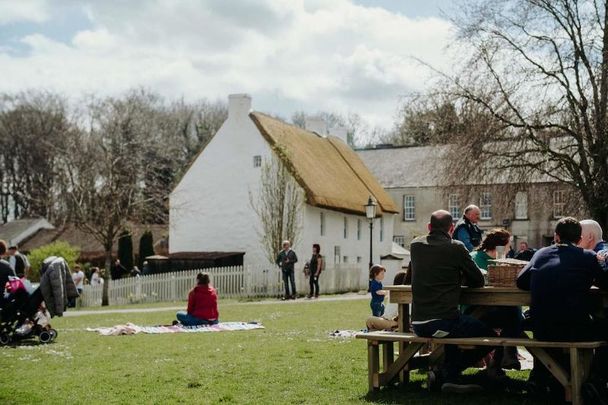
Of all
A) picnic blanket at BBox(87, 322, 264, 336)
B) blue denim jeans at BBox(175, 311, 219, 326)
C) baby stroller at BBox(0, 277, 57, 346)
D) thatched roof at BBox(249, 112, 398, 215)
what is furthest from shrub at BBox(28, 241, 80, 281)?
baby stroller at BBox(0, 277, 57, 346)

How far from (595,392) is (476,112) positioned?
21.2 m

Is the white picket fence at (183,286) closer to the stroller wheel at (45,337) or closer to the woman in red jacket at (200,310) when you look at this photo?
the woman in red jacket at (200,310)

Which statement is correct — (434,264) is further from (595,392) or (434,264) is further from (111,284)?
(111,284)

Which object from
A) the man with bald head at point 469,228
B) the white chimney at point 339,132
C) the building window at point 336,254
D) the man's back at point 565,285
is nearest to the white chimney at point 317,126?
the white chimney at point 339,132

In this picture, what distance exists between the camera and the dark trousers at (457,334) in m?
8.85

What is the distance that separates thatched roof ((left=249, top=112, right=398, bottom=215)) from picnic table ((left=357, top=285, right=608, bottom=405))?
99.4ft

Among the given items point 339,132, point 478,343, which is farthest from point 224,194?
point 478,343

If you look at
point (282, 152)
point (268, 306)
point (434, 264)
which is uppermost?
point (282, 152)

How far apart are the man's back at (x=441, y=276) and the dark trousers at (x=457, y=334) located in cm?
9

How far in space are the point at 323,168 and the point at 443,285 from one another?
37.8m

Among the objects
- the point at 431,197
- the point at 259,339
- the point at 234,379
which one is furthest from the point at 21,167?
the point at 234,379

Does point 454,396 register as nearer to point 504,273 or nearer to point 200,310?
point 504,273

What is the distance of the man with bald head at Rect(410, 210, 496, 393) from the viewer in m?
8.86

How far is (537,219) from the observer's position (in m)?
56.2
